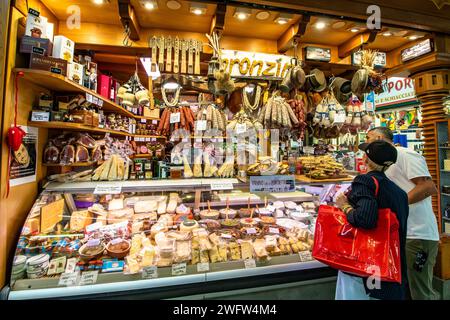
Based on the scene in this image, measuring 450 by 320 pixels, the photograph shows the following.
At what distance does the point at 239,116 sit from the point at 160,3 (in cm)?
153

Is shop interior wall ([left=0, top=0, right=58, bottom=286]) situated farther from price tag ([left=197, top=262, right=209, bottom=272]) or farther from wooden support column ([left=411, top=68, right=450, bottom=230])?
wooden support column ([left=411, top=68, right=450, bottom=230])

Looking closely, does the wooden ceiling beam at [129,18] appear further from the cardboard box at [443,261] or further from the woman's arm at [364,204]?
the cardboard box at [443,261]

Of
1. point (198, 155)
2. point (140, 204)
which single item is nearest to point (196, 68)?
point (198, 155)

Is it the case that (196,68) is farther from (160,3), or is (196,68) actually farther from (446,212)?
(446,212)

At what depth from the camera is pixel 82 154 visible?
2424 mm

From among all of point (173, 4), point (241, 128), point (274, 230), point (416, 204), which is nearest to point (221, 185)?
point (241, 128)

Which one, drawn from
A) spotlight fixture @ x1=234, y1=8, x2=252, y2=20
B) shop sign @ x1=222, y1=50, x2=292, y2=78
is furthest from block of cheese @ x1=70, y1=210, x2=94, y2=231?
spotlight fixture @ x1=234, y1=8, x2=252, y2=20

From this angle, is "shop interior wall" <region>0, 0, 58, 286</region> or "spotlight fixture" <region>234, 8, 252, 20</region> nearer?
"shop interior wall" <region>0, 0, 58, 286</region>

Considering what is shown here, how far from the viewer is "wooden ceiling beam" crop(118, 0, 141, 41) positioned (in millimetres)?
2268

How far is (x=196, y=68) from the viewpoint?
2.71m

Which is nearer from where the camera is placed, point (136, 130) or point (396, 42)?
point (396, 42)

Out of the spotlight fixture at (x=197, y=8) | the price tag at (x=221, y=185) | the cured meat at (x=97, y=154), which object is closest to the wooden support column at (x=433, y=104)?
the spotlight fixture at (x=197, y=8)

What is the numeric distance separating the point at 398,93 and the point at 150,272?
9.09 metres

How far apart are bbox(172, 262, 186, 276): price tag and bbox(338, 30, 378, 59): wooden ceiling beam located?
3576mm
